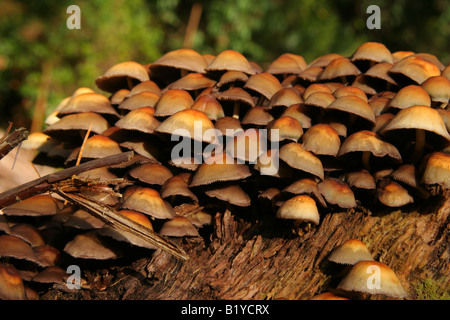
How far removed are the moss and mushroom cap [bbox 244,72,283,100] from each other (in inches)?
58.6

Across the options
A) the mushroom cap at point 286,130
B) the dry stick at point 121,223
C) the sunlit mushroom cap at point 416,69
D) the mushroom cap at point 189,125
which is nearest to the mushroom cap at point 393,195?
the mushroom cap at point 286,130

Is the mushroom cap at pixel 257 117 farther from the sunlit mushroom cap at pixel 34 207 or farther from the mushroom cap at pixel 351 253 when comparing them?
the sunlit mushroom cap at pixel 34 207

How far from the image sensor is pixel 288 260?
2758mm

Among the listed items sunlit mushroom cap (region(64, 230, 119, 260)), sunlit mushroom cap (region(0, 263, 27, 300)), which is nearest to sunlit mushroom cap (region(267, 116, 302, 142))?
sunlit mushroom cap (region(64, 230, 119, 260))

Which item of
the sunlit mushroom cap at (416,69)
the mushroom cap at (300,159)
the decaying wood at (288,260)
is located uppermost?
the sunlit mushroom cap at (416,69)

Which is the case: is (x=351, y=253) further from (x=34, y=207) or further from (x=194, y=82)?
(x=34, y=207)

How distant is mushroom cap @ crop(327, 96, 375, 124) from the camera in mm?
2740

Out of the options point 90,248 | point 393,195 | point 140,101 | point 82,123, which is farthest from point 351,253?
point 82,123

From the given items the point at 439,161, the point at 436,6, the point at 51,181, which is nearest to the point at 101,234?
the point at 51,181

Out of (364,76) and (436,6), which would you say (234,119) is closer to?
(364,76)

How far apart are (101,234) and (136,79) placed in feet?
4.86

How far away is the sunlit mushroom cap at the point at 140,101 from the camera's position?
130 inches

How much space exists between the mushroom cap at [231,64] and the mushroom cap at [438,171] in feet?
4.48
